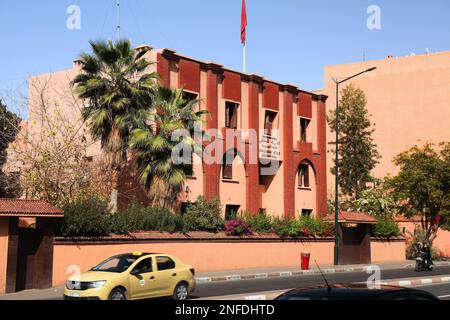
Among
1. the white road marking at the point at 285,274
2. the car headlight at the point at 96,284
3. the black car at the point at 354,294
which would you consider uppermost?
the black car at the point at 354,294

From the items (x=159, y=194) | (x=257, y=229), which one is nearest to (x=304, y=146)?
(x=257, y=229)

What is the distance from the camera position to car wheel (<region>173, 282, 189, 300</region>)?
1650cm

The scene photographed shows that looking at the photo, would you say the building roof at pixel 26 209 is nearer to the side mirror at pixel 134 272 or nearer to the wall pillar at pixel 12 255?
the wall pillar at pixel 12 255

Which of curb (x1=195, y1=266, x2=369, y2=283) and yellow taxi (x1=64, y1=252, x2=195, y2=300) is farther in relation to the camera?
curb (x1=195, y1=266, x2=369, y2=283)

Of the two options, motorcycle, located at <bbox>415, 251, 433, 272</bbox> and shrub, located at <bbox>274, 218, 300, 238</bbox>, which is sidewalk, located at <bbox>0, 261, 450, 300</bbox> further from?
motorcycle, located at <bbox>415, 251, 433, 272</bbox>

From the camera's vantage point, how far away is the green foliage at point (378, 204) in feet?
154

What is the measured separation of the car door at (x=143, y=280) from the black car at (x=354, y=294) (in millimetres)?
9306

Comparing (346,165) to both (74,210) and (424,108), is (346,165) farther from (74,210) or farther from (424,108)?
(74,210)

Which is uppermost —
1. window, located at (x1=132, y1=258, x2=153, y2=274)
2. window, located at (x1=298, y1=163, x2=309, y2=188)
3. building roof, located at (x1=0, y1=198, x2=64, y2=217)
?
window, located at (x1=298, y1=163, x2=309, y2=188)

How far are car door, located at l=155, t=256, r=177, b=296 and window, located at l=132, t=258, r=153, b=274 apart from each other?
24 cm

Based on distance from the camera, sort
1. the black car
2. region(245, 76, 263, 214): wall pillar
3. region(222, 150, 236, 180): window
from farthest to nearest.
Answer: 1. region(245, 76, 263, 214): wall pillar
2. region(222, 150, 236, 180): window
3. the black car

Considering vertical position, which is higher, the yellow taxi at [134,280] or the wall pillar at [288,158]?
the wall pillar at [288,158]

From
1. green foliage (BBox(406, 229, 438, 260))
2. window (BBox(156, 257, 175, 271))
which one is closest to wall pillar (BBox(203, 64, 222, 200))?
green foliage (BBox(406, 229, 438, 260))

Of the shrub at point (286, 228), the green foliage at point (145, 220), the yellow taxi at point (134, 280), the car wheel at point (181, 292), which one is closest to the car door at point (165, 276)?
the yellow taxi at point (134, 280)
